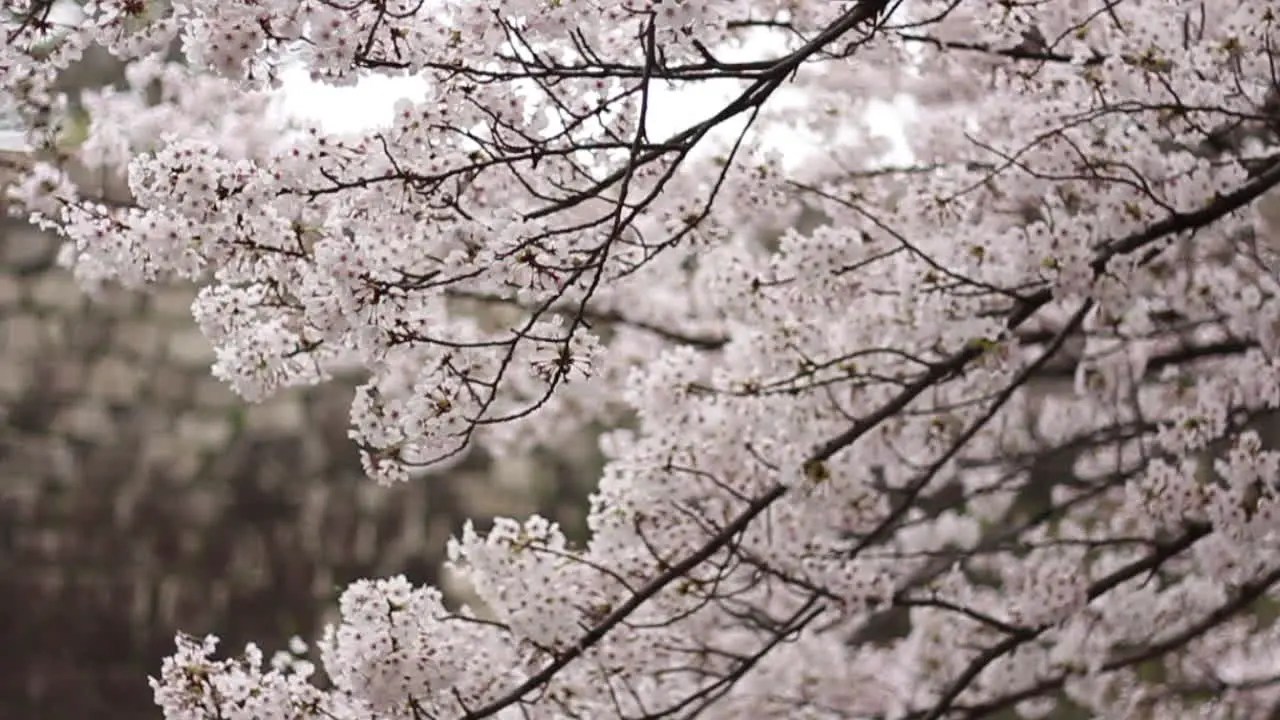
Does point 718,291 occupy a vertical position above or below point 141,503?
below

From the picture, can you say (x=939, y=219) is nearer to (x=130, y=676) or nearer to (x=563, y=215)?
(x=563, y=215)

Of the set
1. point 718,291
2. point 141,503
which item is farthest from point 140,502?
point 718,291

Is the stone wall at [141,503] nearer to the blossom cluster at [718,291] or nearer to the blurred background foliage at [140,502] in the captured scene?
the blurred background foliage at [140,502]

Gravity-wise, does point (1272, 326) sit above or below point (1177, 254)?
below

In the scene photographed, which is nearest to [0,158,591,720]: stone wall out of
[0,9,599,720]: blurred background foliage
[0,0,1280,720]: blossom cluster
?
[0,9,599,720]: blurred background foliage

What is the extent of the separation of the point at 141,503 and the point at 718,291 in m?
2.19

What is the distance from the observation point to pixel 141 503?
3793 millimetres

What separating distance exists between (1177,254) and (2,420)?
2.74 m

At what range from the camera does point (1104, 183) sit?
6.54ft

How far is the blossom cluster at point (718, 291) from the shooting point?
1.42 m

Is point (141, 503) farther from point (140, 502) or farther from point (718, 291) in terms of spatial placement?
point (718, 291)

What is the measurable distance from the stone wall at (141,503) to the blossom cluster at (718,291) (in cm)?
95

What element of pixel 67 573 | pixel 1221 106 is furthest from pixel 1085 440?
pixel 67 573

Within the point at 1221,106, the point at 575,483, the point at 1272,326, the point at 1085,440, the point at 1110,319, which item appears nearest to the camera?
the point at 1221,106
